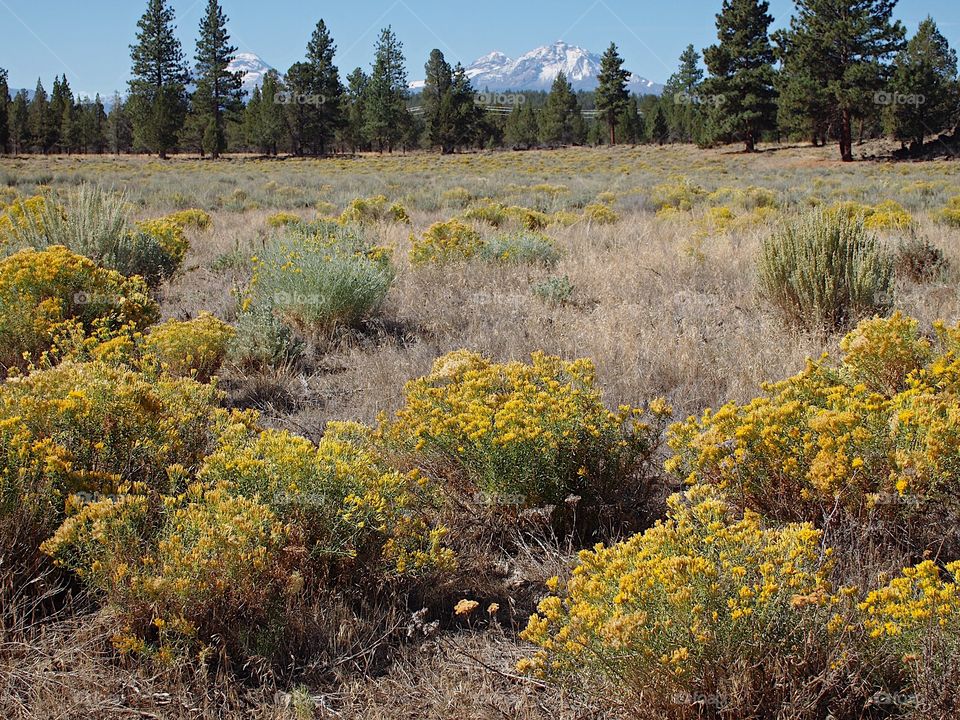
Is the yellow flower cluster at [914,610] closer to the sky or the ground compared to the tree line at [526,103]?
closer to the ground

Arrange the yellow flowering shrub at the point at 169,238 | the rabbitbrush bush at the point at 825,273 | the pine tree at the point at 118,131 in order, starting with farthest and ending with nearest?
the pine tree at the point at 118,131, the yellow flowering shrub at the point at 169,238, the rabbitbrush bush at the point at 825,273

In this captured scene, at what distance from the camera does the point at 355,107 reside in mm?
63375

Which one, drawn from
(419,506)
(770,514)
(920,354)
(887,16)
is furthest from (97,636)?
(887,16)

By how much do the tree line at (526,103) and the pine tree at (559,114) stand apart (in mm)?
180

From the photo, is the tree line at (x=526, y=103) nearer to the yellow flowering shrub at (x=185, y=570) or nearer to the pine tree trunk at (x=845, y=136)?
the pine tree trunk at (x=845, y=136)

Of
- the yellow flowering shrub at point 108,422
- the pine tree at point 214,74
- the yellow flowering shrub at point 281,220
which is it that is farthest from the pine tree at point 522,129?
the yellow flowering shrub at point 108,422

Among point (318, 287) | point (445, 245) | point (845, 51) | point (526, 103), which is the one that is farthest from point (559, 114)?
point (318, 287)

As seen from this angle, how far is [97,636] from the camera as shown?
2090mm

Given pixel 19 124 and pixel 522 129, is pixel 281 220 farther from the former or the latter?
pixel 19 124

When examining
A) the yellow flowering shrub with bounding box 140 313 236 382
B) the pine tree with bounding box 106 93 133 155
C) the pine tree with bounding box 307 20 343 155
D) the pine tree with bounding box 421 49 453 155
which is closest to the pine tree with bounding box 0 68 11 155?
the pine tree with bounding box 106 93 133 155

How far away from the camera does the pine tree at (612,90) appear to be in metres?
57.1

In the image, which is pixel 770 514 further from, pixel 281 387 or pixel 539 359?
pixel 281 387

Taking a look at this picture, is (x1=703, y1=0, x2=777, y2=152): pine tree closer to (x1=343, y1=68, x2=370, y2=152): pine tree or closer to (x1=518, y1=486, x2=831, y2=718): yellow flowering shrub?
(x1=343, y1=68, x2=370, y2=152): pine tree

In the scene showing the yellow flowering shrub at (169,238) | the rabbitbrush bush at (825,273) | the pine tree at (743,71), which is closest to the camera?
the rabbitbrush bush at (825,273)
